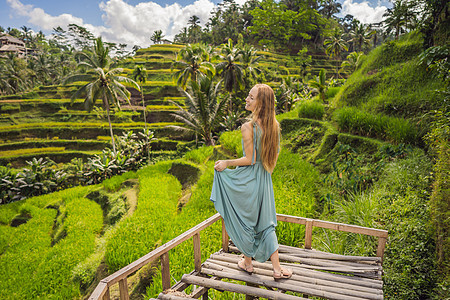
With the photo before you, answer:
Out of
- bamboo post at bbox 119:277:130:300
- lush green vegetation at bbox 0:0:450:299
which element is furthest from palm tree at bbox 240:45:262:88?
bamboo post at bbox 119:277:130:300

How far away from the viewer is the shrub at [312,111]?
8.24 meters

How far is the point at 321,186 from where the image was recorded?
550cm

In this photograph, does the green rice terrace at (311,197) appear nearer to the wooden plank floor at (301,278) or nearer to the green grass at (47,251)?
the green grass at (47,251)

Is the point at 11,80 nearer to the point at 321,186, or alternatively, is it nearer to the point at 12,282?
the point at 12,282

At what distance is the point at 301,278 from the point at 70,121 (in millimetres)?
28410

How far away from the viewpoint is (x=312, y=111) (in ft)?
27.6

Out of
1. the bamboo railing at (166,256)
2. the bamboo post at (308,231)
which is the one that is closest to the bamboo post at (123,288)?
the bamboo railing at (166,256)

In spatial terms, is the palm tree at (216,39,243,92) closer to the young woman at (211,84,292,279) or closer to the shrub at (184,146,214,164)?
the shrub at (184,146,214,164)

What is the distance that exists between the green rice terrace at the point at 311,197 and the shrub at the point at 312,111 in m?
0.03

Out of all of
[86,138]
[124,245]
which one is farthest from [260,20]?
[124,245]

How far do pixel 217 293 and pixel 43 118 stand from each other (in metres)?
29.6

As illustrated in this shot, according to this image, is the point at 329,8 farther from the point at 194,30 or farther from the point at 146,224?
the point at 146,224

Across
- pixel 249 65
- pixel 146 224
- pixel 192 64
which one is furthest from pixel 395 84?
pixel 249 65

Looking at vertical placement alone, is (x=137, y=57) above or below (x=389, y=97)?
above
